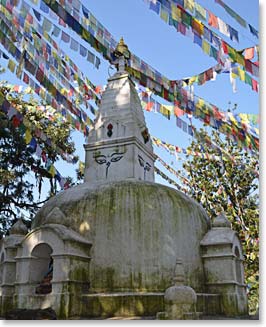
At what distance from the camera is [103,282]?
778 cm

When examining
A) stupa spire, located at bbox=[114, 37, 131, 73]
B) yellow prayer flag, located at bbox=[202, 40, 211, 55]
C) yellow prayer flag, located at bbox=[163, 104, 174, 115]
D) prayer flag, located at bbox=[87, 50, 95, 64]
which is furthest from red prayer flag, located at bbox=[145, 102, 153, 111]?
yellow prayer flag, located at bbox=[202, 40, 211, 55]

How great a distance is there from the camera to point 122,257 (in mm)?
7898

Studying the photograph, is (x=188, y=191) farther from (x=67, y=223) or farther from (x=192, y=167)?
(x=67, y=223)

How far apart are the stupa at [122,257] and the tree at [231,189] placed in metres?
6.82

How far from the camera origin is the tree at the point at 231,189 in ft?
51.7

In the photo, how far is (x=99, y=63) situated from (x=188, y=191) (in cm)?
1277

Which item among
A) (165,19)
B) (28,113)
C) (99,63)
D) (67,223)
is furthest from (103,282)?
(28,113)

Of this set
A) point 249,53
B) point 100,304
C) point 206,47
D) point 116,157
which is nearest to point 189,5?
point 206,47

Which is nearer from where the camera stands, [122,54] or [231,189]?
[122,54]

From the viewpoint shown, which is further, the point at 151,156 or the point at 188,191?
the point at 188,191

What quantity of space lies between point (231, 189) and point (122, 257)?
11.7m

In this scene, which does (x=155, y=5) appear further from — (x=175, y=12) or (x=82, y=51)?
(x=82, y=51)

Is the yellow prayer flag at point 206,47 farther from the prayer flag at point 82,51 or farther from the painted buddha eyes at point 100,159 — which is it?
the painted buddha eyes at point 100,159

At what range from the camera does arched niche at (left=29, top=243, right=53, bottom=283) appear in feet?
26.1
